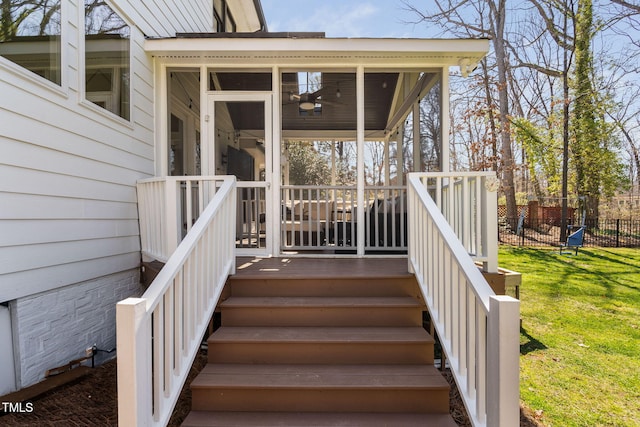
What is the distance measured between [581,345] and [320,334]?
3.35 meters

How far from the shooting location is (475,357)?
6.40ft

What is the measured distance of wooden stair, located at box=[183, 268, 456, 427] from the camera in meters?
2.12

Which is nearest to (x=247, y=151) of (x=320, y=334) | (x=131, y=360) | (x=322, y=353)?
(x=320, y=334)

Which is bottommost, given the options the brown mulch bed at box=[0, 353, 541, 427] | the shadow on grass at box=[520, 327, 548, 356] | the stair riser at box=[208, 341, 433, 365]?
the shadow on grass at box=[520, 327, 548, 356]

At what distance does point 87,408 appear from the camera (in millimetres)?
2359

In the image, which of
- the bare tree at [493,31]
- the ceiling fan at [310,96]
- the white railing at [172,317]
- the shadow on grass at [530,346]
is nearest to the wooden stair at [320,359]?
the white railing at [172,317]

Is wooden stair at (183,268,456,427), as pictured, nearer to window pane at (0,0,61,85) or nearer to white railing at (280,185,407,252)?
white railing at (280,185,407,252)

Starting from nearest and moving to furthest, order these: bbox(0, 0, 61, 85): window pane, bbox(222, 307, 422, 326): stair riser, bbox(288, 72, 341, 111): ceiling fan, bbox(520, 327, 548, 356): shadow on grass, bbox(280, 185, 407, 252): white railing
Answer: bbox(0, 0, 61, 85): window pane
bbox(222, 307, 422, 326): stair riser
bbox(520, 327, 548, 356): shadow on grass
bbox(280, 185, 407, 252): white railing
bbox(288, 72, 341, 111): ceiling fan

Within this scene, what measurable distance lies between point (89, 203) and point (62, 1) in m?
1.60

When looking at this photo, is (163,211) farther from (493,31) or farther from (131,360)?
(493,31)

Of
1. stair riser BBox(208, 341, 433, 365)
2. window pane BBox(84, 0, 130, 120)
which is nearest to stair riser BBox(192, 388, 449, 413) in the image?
stair riser BBox(208, 341, 433, 365)

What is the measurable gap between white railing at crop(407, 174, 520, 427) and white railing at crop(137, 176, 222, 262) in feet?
6.32

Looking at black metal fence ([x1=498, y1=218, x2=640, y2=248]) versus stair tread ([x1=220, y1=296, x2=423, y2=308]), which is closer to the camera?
stair tread ([x1=220, y1=296, x2=423, y2=308])

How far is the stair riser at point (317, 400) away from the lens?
7.00 ft
